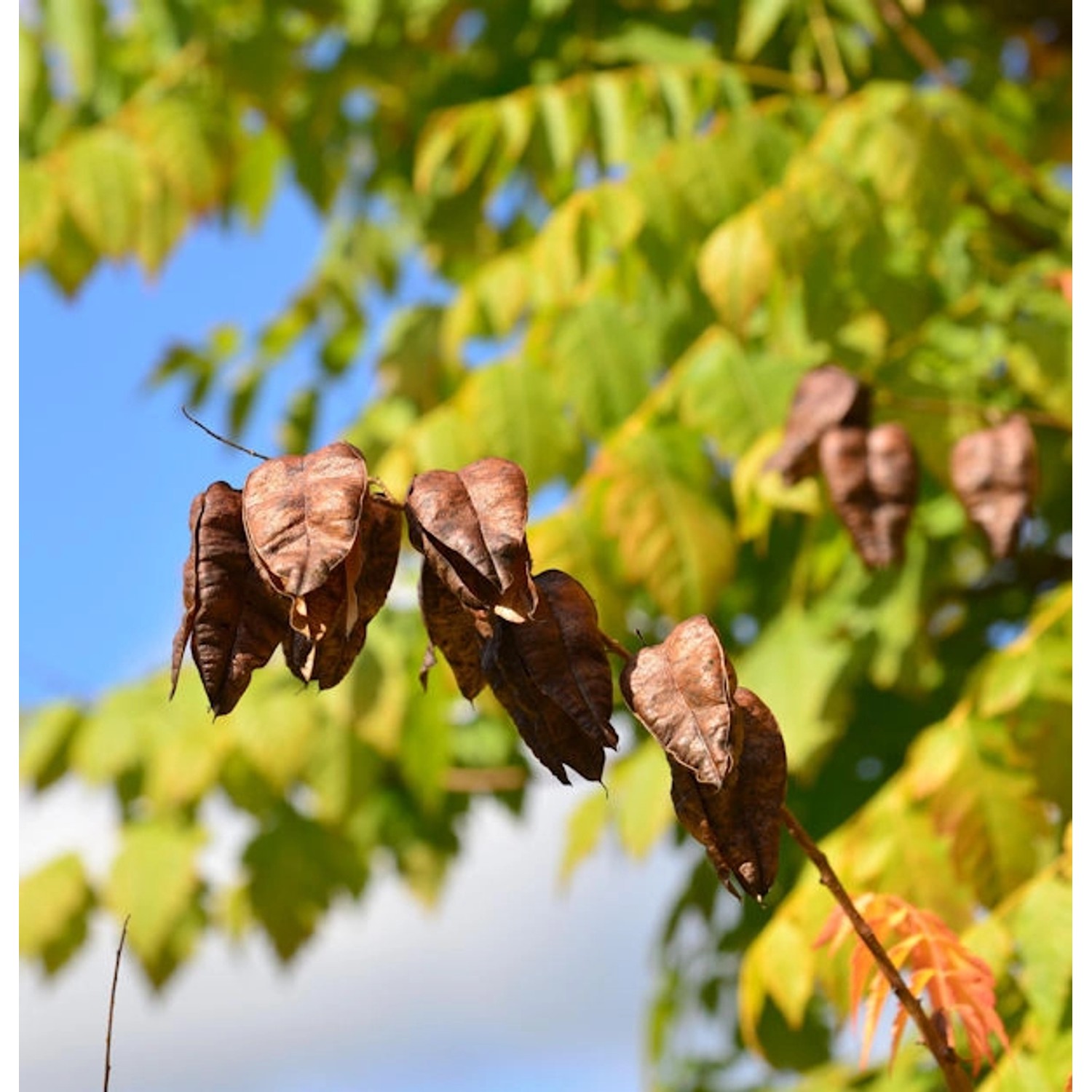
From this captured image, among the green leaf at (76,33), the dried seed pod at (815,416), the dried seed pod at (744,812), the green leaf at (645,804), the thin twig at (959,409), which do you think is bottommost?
the dried seed pod at (744,812)

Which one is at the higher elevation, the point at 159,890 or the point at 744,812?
the point at 159,890

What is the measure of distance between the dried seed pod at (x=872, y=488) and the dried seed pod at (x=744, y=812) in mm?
1155

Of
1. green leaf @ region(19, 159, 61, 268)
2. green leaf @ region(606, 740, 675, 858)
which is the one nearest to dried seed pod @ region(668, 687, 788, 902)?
green leaf @ region(606, 740, 675, 858)

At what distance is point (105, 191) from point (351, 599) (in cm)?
241

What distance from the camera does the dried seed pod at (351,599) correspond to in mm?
1018

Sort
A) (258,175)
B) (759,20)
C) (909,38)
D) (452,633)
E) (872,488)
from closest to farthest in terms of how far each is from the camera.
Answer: (452,633) < (872,488) < (759,20) < (909,38) < (258,175)

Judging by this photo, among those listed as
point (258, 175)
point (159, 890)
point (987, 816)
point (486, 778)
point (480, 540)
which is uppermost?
point (258, 175)

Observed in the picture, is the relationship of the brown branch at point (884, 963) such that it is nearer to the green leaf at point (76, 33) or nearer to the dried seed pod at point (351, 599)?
the dried seed pod at point (351, 599)

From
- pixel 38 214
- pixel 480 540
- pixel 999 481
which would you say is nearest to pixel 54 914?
pixel 38 214

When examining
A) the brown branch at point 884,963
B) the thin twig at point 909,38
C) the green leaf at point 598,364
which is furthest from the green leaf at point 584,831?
the brown branch at point 884,963

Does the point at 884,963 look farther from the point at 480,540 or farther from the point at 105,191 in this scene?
the point at 105,191

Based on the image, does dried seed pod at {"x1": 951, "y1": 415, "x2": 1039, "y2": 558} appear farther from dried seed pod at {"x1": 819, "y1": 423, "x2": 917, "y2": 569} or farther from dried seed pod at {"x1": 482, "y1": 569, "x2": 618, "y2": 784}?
dried seed pod at {"x1": 482, "y1": 569, "x2": 618, "y2": 784}

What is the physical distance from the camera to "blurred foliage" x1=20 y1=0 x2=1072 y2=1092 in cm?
239

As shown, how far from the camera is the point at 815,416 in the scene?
7.25 feet
